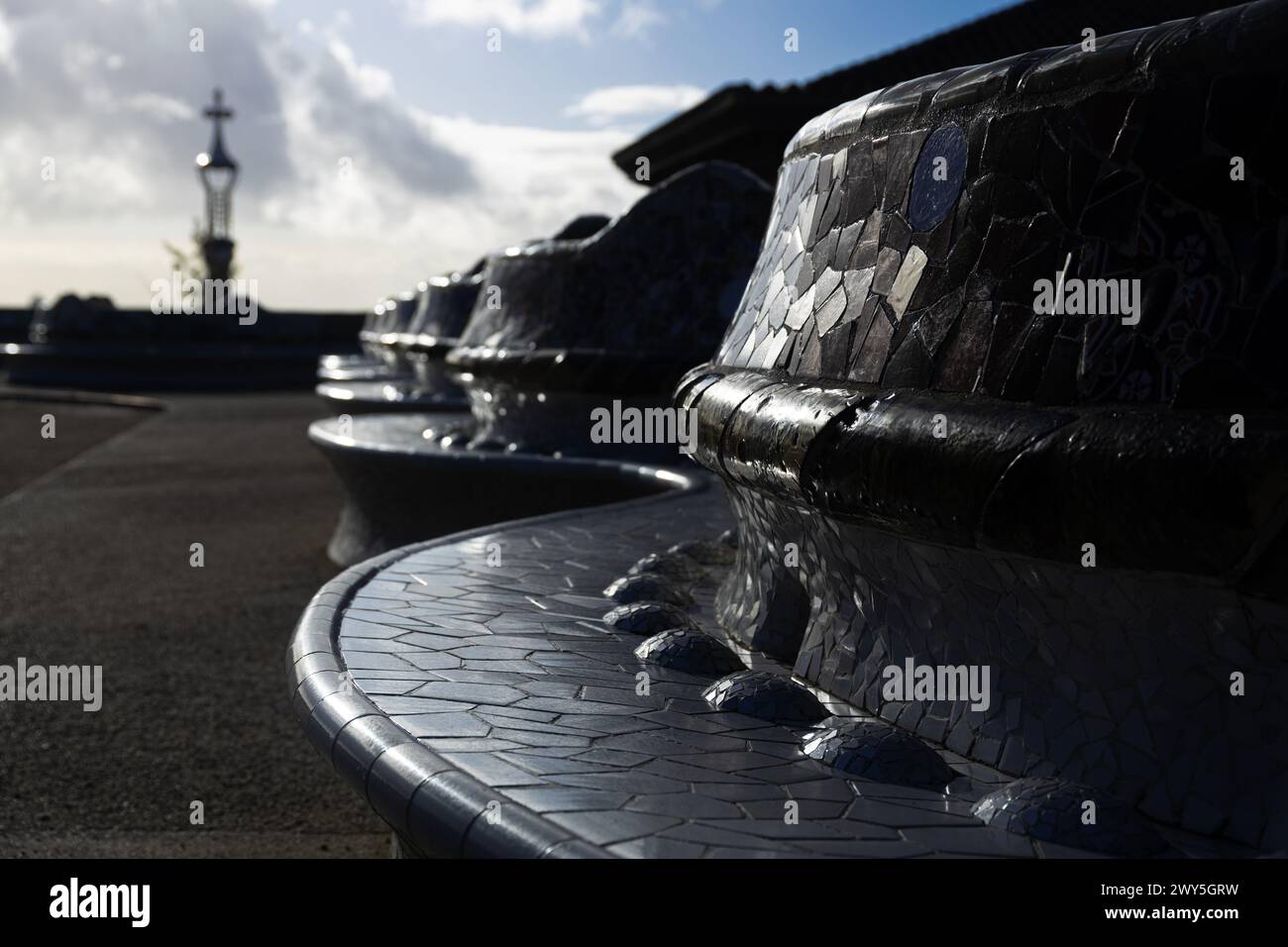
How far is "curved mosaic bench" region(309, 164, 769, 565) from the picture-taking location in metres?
7.45

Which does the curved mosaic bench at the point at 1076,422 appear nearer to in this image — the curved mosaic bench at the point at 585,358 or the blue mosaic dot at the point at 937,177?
the blue mosaic dot at the point at 937,177

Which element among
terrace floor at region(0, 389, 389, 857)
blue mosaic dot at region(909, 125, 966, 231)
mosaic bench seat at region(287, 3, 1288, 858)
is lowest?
terrace floor at region(0, 389, 389, 857)

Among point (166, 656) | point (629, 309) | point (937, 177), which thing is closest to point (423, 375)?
point (629, 309)

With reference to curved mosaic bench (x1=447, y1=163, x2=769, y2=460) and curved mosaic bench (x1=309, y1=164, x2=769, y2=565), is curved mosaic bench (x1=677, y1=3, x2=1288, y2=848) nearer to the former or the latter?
curved mosaic bench (x1=309, y1=164, x2=769, y2=565)

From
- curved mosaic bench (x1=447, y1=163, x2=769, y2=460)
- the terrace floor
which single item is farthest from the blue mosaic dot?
curved mosaic bench (x1=447, y1=163, x2=769, y2=460)

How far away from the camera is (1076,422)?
7.44 feet

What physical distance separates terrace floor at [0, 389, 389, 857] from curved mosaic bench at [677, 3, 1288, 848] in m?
1.92

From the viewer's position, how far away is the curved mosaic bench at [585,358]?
745cm

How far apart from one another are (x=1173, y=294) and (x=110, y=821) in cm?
315

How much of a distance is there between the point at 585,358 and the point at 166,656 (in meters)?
2.77

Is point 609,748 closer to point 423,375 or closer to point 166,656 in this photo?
point 166,656

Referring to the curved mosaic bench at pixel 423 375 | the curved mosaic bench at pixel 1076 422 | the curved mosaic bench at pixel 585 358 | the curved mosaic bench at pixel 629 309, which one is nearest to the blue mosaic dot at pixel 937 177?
the curved mosaic bench at pixel 1076 422

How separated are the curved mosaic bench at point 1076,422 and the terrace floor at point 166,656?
1916 mm
